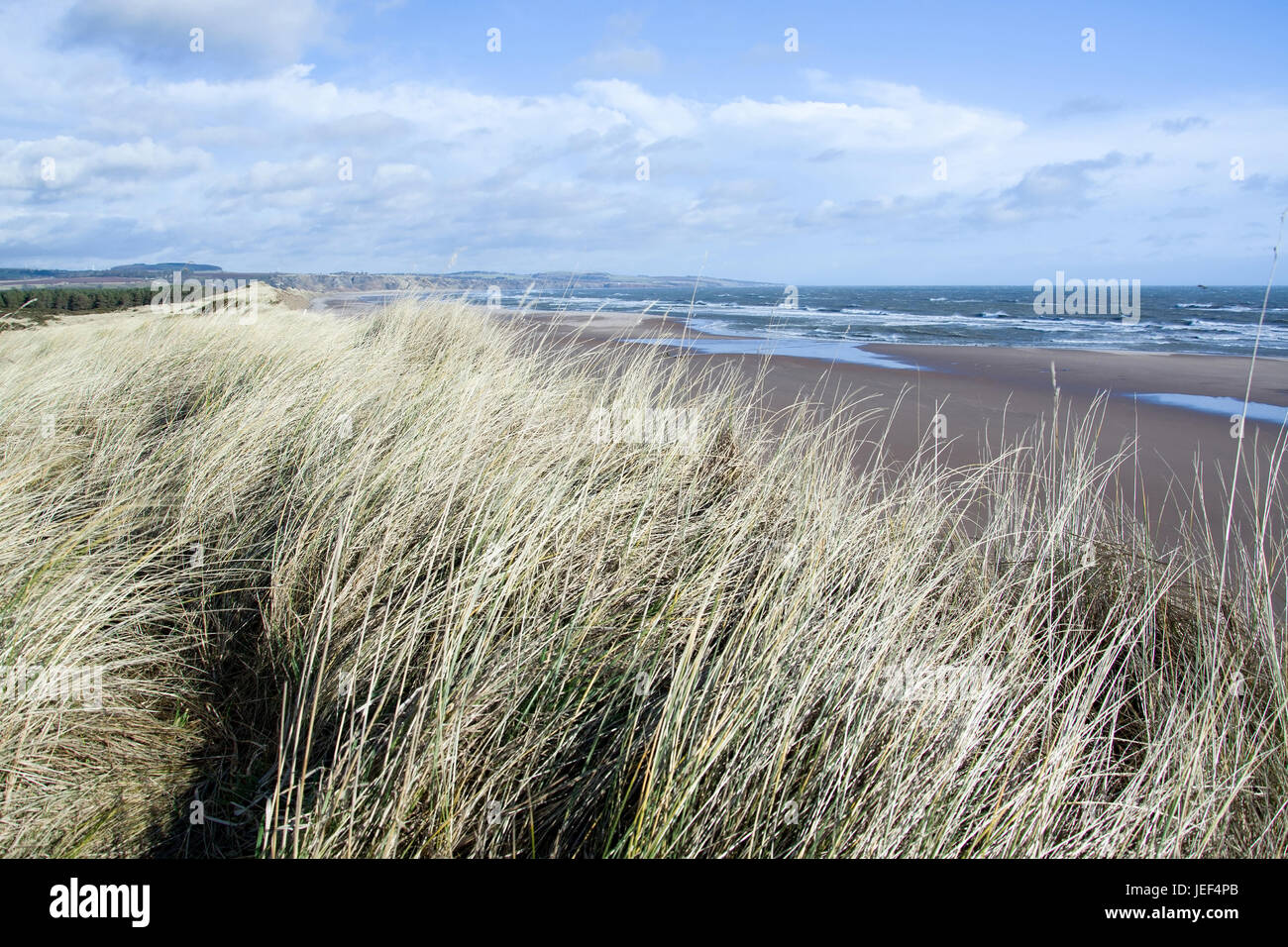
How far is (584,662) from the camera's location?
2025 mm

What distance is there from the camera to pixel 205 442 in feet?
11.1

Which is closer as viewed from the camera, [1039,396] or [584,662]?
[584,662]

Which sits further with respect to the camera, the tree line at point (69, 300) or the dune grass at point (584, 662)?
the tree line at point (69, 300)

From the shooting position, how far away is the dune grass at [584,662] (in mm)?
1602

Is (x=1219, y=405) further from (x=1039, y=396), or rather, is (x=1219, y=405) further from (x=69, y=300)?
(x=69, y=300)

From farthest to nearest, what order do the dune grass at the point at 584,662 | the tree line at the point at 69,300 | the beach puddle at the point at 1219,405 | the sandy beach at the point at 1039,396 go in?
the tree line at the point at 69,300 → the beach puddle at the point at 1219,405 → the sandy beach at the point at 1039,396 → the dune grass at the point at 584,662

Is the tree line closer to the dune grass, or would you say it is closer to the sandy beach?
the sandy beach

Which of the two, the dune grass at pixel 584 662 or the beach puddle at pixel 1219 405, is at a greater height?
the beach puddle at pixel 1219 405

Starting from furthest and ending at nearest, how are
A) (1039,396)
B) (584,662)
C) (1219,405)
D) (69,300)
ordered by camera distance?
(69,300), (1039,396), (1219,405), (584,662)

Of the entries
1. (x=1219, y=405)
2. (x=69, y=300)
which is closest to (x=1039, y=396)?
(x=1219, y=405)

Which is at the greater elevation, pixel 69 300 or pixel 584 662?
pixel 69 300

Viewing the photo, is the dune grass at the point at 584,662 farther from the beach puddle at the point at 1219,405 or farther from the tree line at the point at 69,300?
the tree line at the point at 69,300

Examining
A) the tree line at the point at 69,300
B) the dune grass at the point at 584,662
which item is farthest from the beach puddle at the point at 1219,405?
the tree line at the point at 69,300

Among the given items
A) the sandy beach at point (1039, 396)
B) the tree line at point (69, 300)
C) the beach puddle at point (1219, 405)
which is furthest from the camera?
the tree line at point (69, 300)
